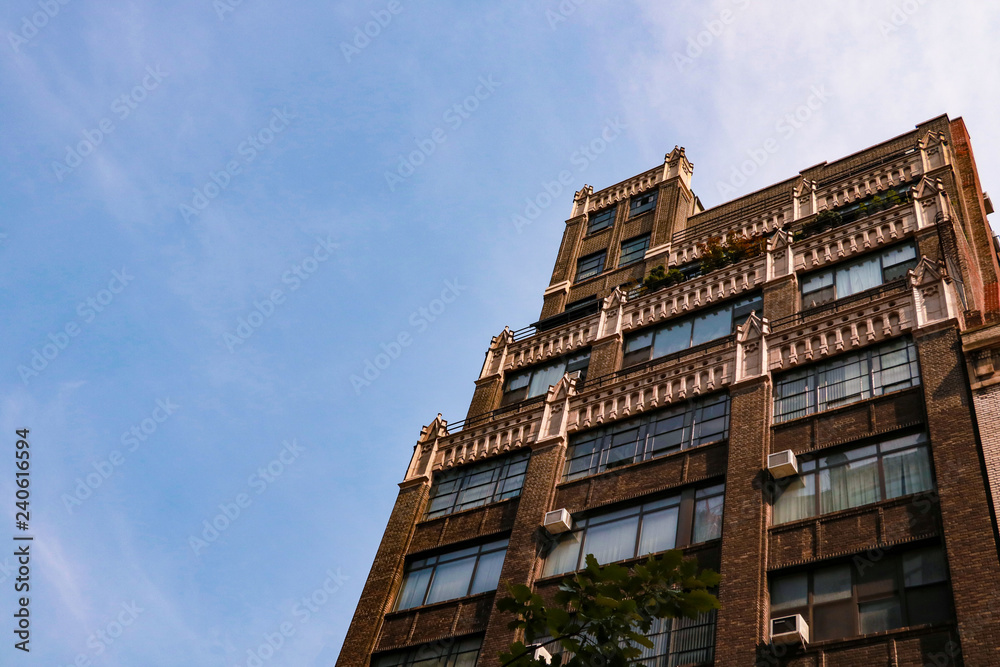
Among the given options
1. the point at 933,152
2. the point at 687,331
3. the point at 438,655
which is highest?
the point at 933,152

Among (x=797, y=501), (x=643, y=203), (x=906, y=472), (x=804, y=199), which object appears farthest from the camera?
(x=643, y=203)

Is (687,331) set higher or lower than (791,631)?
higher

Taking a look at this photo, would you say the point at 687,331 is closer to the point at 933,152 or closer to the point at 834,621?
the point at 933,152

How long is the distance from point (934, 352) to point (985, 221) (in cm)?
1216

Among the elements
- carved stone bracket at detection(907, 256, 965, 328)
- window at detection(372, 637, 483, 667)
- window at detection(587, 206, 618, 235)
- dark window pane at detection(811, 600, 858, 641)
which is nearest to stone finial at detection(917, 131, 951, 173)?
carved stone bracket at detection(907, 256, 965, 328)

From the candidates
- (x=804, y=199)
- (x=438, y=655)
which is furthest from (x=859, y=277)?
(x=438, y=655)

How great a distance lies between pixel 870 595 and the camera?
65.5 ft

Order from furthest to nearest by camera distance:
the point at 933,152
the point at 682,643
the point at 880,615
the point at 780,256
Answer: the point at 933,152 < the point at 780,256 < the point at 682,643 < the point at 880,615

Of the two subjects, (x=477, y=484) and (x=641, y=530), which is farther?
(x=477, y=484)

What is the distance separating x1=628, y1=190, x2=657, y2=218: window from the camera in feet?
146

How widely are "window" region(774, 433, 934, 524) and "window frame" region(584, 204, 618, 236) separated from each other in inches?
914

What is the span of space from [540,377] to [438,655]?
41.8ft

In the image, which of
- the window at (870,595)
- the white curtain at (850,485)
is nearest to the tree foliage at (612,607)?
the window at (870,595)

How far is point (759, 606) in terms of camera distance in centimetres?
2073
